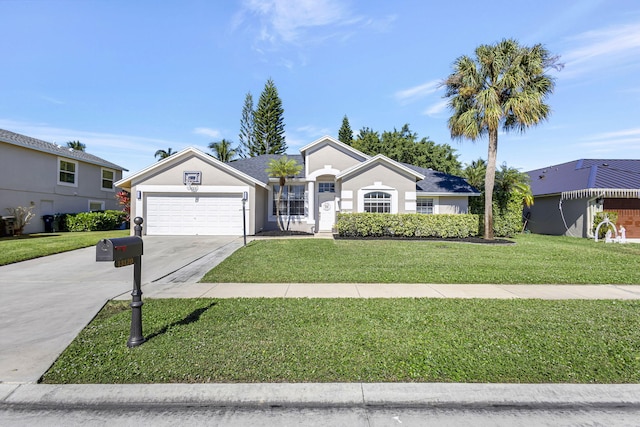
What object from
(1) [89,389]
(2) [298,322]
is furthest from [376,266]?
(1) [89,389]

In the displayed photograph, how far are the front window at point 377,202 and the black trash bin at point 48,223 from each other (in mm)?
19263

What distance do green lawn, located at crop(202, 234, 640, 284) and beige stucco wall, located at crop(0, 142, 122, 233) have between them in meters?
15.6

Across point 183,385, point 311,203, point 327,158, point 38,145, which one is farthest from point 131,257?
point 38,145

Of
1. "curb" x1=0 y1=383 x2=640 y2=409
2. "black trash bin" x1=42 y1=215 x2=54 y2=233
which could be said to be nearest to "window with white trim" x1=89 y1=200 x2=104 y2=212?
"black trash bin" x1=42 y1=215 x2=54 y2=233

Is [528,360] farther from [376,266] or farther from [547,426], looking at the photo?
[376,266]

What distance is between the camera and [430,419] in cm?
266

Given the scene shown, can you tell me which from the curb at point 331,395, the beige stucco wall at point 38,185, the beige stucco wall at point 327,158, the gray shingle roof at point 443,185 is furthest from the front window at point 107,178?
the curb at point 331,395

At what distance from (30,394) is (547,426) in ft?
15.4

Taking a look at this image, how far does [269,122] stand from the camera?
43406 mm

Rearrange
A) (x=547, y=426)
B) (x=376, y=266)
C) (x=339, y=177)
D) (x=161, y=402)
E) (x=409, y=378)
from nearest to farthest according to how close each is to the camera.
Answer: (x=547, y=426)
(x=161, y=402)
(x=409, y=378)
(x=376, y=266)
(x=339, y=177)

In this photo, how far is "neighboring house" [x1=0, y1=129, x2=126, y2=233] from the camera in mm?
17453

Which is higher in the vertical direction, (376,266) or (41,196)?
(41,196)

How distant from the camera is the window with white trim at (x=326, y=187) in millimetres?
18781

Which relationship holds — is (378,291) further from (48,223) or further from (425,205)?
(48,223)
